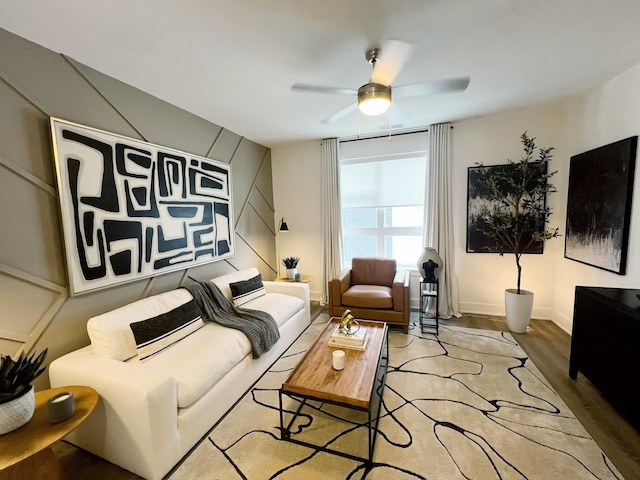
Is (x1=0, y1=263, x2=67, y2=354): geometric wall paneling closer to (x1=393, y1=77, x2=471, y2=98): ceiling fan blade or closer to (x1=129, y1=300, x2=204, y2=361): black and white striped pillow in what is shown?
(x1=129, y1=300, x2=204, y2=361): black and white striped pillow

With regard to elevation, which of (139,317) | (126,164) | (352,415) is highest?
(126,164)

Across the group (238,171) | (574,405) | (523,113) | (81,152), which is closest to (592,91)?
(523,113)

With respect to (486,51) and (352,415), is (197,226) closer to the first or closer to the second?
(352,415)

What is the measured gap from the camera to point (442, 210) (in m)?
3.73

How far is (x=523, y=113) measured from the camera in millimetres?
3336

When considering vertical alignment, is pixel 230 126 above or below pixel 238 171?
above

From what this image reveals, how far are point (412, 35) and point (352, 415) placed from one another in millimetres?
2726

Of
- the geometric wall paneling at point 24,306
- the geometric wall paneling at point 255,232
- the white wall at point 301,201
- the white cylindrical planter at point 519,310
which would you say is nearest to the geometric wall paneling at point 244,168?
the geometric wall paneling at point 255,232

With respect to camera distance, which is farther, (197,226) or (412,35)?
(197,226)

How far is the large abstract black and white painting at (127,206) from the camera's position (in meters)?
1.96

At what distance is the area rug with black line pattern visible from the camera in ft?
5.04

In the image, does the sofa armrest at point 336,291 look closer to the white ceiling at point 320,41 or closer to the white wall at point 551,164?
the white wall at point 551,164

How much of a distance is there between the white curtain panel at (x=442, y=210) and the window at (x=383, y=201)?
0.69 ft

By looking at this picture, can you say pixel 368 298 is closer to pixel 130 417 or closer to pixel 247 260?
pixel 247 260
